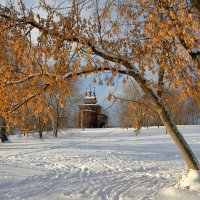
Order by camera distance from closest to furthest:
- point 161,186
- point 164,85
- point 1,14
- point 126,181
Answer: point 1,14 < point 164,85 < point 161,186 < point 126,181

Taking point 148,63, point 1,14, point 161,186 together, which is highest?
point 1,14

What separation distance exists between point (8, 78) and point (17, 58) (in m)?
0.72

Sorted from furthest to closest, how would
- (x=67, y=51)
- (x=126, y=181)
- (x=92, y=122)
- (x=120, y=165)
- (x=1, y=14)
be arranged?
(x=92, y=122) → (x=120, y=165) → (x=126, y=181) → (x=1, y=14) → (x=67, y=51)

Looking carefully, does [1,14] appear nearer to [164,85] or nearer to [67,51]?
[67,51]

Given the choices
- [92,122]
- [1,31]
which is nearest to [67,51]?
[1,31]

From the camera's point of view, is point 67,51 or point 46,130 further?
point 46,130

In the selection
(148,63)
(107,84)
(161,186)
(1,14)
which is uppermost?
(1,14)

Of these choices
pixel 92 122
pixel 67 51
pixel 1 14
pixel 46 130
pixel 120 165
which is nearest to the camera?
pixel 67 51

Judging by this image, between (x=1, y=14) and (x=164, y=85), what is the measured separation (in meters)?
4.32

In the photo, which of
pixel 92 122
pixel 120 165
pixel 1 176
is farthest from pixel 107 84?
pixel 92 122

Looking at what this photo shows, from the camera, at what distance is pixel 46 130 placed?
1462 inches

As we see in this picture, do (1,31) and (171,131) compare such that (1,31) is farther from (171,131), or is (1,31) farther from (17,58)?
(171,131)

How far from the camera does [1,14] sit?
6801mm

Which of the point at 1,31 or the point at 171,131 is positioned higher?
the point at 1,31
